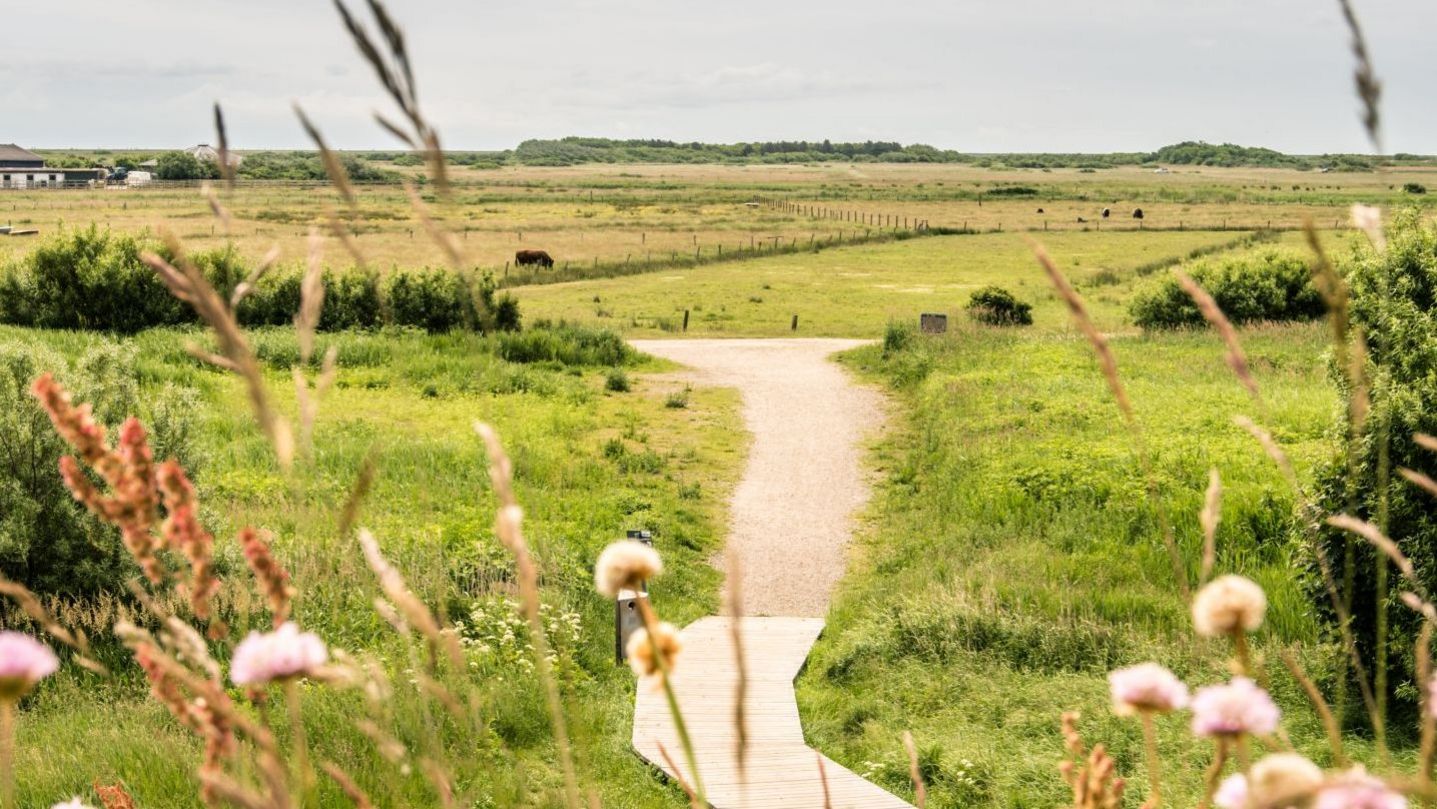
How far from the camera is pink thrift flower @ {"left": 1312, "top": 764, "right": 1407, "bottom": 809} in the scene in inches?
34.7

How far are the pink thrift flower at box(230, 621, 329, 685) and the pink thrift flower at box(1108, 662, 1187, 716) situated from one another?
0.78m

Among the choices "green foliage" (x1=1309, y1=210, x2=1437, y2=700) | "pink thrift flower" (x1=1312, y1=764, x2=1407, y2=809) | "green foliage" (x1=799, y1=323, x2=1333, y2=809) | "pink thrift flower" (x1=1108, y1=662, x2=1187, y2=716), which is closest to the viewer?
"pink thrift flower" (x1=1312, y1=764, x2=1407, y2=809)

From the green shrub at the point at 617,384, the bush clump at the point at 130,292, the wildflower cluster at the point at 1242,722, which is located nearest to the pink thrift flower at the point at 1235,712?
the wildflower cluster at the point at 1242,722

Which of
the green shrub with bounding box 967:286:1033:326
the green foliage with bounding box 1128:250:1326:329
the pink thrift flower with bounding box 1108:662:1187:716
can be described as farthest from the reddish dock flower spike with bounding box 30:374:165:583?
the green shrub with bounding box 967:286:1033:326

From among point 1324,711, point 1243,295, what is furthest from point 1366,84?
point 1243,295

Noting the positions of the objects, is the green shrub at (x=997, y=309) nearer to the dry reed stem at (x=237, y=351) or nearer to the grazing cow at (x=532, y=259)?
the grazing cow at (x=532, y=259)

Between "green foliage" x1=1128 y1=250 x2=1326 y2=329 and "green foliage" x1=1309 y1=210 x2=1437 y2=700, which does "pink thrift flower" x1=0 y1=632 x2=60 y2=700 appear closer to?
"green foliage" x1=1309 y1=210 x2=1437 y2=700

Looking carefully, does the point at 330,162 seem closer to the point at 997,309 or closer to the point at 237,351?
the point at 237,351

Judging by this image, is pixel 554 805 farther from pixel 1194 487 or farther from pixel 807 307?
pixel 807 307

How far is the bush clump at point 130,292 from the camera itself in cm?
2712

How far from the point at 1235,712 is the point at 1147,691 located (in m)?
0.09

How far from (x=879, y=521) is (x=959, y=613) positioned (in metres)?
5.45

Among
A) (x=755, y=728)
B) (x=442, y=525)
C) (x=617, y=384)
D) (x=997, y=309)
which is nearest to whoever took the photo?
(x=755, y=728)

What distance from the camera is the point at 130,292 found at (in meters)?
27.8
